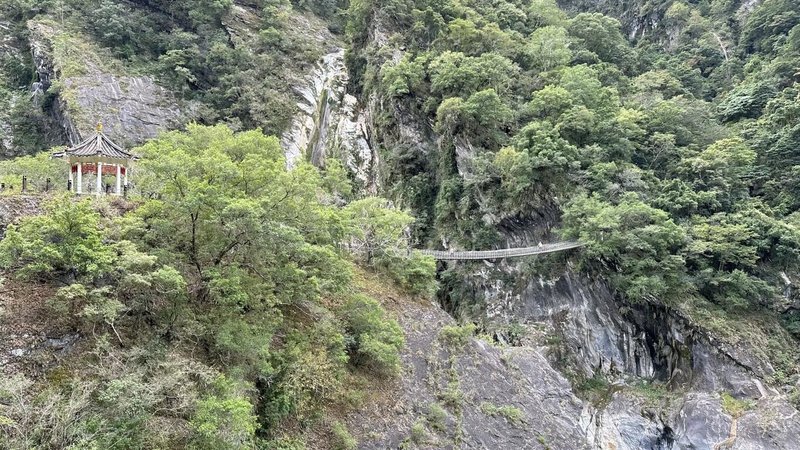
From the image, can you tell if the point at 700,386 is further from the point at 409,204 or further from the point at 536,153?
the point at 409,204

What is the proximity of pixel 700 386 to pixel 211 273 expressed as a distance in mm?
14124

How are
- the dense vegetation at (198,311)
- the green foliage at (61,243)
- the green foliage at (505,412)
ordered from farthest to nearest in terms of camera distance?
1. the green foliage at (505,412)
2. the green foliage at (61,243)
3. the dense vegetation at (198,311)

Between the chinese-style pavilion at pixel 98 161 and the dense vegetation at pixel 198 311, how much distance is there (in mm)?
2503

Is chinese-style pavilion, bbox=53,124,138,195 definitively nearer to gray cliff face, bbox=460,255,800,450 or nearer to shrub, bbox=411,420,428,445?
shrub, bbox=411,420,428,445

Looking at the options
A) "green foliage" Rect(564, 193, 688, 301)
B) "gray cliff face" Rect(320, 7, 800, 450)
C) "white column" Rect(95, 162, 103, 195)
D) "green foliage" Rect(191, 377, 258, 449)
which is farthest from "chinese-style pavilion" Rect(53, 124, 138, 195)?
"green foliage" Rect(564, 193, 688, 301)

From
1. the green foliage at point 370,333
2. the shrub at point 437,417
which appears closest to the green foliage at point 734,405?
the shrub at point 437,417

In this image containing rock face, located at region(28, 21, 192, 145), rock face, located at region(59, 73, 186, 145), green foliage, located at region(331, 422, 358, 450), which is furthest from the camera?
rock face, located at region(28, 21, 192, 145)

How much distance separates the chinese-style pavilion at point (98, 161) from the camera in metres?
11.4

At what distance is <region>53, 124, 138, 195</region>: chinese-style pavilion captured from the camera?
11.4 m

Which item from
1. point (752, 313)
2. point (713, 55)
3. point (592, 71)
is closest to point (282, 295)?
point (752, 313)

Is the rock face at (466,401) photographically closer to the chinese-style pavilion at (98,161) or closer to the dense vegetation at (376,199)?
the dense vegetation at (376,199)

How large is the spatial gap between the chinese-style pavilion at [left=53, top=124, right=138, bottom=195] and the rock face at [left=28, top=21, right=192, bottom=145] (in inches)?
360

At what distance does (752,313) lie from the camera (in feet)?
51.0

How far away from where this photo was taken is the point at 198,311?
25.9ft
